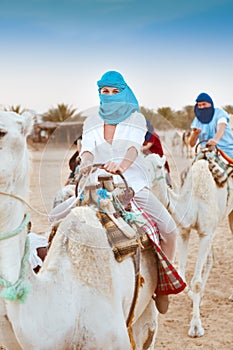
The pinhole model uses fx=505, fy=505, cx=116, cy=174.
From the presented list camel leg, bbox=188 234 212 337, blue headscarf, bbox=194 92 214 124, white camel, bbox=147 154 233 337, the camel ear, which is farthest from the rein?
blue headscarf, bbox=194 92 214 124

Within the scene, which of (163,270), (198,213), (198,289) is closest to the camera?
(163,270)

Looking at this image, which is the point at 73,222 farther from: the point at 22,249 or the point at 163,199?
the point at 163,199

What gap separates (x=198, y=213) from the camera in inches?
222

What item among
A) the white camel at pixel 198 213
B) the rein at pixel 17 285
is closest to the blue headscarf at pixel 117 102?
the rein at pixel 17 285

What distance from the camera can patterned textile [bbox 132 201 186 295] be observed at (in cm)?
326

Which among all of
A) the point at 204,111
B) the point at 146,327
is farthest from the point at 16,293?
the point at 204,111

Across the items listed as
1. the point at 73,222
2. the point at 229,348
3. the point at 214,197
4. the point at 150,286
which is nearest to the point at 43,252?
the point at 150,286

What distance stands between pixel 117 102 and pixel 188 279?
14.6 feet

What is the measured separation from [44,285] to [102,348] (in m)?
0.44

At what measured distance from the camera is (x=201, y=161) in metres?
5.93

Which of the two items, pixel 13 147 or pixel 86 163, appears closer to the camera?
pixel 13 147

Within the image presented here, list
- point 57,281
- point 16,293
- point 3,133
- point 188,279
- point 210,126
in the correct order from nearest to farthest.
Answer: point 3,133
point 16,293
point 57,281
point 210,126
point 188,279

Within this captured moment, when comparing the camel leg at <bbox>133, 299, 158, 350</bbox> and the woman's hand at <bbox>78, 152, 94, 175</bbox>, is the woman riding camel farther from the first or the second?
the camel leg at <bbox>133, 299, 158, 350</bbox>

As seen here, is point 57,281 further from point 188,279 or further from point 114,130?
point 188,279
